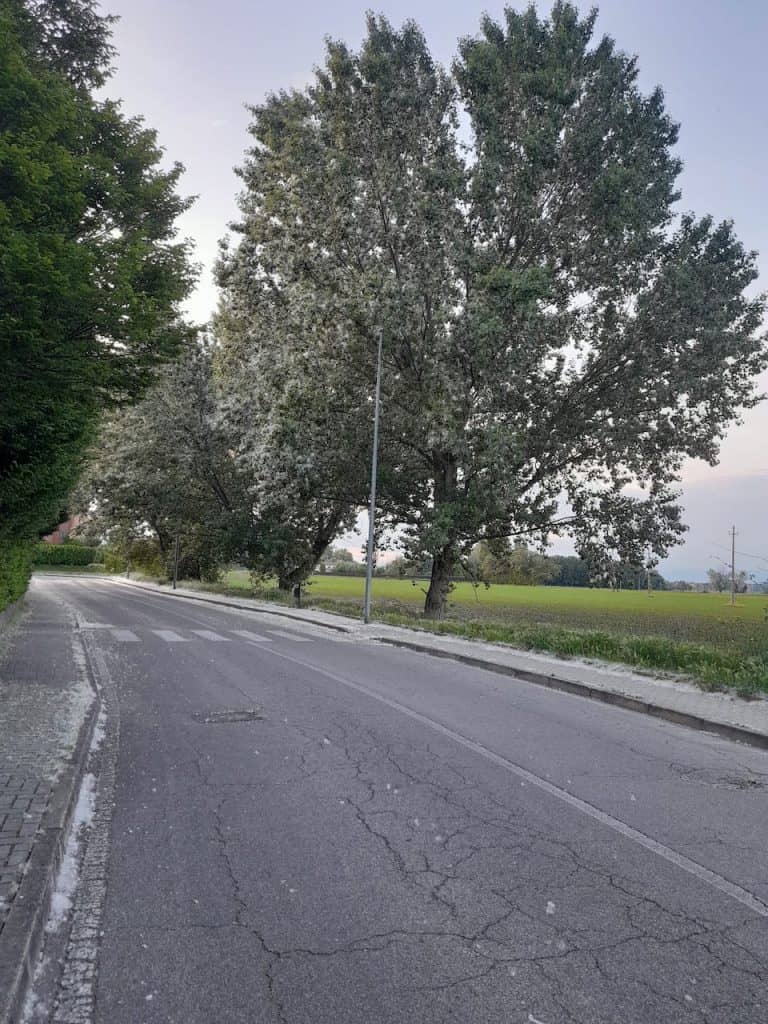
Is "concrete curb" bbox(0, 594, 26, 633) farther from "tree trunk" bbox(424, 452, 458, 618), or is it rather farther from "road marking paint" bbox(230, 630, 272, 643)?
"tree trunk" bbox(424, 452, 458, 618)

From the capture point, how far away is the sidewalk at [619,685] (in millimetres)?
7957

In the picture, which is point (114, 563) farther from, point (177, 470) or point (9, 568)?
point (9, 568)

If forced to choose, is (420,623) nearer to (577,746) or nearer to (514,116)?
(577,746)

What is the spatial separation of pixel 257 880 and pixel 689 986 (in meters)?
2.17

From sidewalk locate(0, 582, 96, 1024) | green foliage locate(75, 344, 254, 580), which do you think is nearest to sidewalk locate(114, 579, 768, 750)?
sidewalk locate(0, 582, 96, 1024)

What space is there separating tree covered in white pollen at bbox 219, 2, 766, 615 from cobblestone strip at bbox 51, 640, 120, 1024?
54.3 ft

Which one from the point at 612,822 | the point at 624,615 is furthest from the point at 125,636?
the point at 624,615

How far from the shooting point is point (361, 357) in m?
24.6

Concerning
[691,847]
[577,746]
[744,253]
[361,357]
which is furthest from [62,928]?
[744,253]

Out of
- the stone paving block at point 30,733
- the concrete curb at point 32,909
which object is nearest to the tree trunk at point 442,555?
the stone paving block at point 30,733

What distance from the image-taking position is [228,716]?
7914mm

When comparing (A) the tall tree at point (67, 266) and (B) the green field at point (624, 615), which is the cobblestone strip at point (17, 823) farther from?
(B) the green field at point (624, 615)

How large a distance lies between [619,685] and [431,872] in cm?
691

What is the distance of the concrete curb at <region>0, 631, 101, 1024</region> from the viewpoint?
8.77ft
